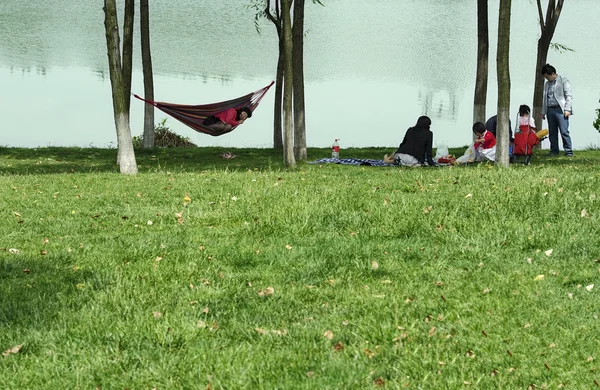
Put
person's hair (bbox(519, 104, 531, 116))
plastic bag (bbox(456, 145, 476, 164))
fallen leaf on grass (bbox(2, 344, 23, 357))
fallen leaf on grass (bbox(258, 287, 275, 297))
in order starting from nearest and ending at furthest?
1. fallen leaf on grass (bbox(2, 344, 23, 357))
2. fallen leaf on grass (bbox(258, 287, 275, 297))
3. plastic bag (bbox(456, 145, 476, 164))
4. person's hair (bbox(519, 104, 531, 116))

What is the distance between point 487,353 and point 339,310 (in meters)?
1.27

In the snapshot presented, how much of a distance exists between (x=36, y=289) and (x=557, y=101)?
16.0 meters

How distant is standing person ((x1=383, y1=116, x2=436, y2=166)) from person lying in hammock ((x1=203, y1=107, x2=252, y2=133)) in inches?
193

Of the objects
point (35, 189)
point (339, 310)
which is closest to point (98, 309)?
point (339, 310)

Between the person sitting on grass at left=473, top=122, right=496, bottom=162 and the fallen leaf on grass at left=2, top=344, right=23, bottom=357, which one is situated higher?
the person sitting on grass at left=473, top=122, right=496, bottom=162

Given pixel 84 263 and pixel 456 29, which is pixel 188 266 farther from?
pixel 456 29

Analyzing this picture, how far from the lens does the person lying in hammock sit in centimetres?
2150

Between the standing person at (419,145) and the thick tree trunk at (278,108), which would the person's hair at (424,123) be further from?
the thick tree trunk at (278,108)

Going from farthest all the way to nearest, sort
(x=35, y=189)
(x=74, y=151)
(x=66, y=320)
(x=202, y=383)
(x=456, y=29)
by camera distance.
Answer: (x=456, y=29) → (x=74, y=151) → (x=35, y=189) → (x=66, y=320) → (x=202, y=383)

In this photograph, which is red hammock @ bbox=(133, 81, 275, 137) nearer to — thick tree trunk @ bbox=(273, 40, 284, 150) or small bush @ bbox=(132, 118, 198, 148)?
thick tree trunk @ bbox=(273, 40, 284, 150)

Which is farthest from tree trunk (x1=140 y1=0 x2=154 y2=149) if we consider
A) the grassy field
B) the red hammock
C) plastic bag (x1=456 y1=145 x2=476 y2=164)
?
the grassy field

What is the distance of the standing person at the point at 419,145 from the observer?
60.4 ft

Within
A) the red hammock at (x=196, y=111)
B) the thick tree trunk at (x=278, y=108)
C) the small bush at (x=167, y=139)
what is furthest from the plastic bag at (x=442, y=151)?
the small bush at (x=167, y=139)

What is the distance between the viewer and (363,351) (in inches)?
229
